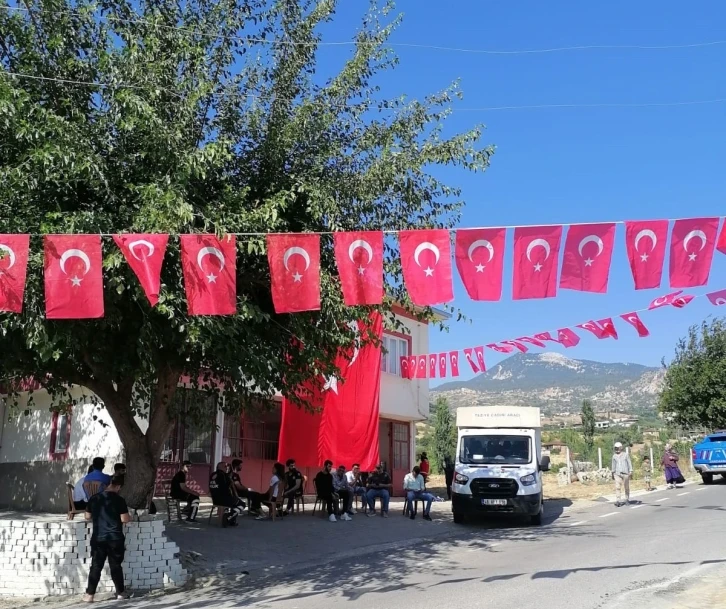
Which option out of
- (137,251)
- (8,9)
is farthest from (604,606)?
(8,9)

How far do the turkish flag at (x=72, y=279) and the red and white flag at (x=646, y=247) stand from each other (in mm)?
6519

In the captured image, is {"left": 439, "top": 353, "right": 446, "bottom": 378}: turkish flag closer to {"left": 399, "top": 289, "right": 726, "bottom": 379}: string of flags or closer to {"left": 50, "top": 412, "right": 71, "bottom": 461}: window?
{"left": 399, "top": 289, "right": 726, "bottom": 379}: string of flags

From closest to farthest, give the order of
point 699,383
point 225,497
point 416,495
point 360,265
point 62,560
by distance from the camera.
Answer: point 360,265 → point 62,560 → point 225,497 → point 416,495 → point 699,383

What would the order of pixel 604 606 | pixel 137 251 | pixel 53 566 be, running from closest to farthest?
pixel 604 606
pixel 137 251
pixel 53 566

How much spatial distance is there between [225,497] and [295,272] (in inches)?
283

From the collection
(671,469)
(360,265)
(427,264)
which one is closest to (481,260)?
(427,264)

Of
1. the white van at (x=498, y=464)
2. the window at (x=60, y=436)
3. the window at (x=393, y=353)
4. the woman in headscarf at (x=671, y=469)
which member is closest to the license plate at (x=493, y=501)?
the white van at (x=498, y=464)

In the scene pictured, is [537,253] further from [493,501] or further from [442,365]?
[442,365]

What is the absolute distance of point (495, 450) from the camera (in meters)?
17.2

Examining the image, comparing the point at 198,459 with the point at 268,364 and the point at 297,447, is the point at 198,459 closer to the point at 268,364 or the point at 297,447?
the point at 297,447

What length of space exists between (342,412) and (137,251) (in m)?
12.4

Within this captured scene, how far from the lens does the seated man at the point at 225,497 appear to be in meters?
14.4

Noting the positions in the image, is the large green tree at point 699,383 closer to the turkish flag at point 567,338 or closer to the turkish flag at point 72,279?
the turkish flag at point 567,338

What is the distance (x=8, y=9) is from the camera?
9.43 m
